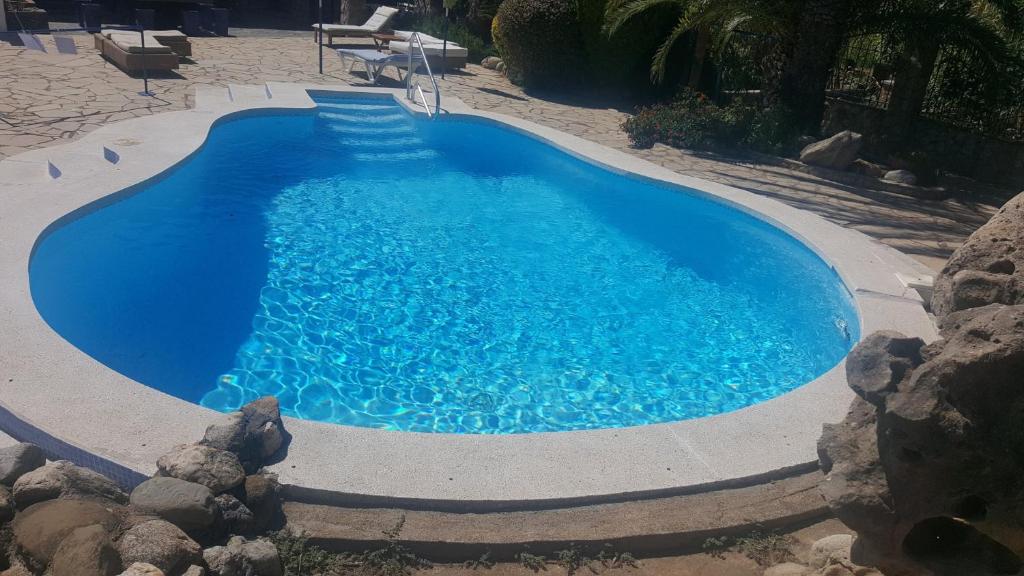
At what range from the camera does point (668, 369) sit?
7039mm

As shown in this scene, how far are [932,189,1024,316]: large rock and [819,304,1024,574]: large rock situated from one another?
2670mm

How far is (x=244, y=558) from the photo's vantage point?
11.5 ft

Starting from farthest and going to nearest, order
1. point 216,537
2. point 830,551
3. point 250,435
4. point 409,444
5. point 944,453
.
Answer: point 409,444 → point 250,435 → point 830,551 → point 216,537 → point 944,453

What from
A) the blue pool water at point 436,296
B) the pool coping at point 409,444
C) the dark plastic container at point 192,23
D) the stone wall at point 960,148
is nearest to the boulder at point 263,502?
the pool coping at point 409,444

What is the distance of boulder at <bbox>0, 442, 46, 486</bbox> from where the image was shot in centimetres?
367

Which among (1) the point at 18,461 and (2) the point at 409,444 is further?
(2) the point at 409,444

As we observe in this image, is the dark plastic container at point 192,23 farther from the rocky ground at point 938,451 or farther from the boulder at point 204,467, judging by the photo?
the rocky ground at point 938,451

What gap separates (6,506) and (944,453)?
12.2ft

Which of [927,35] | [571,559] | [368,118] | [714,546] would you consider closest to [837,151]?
[927,35]

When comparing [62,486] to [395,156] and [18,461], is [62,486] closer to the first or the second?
[18,461]

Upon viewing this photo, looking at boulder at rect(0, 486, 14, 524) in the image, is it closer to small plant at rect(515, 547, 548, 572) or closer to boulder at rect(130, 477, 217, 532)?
boulder at rect(130, 477, 217, 532)

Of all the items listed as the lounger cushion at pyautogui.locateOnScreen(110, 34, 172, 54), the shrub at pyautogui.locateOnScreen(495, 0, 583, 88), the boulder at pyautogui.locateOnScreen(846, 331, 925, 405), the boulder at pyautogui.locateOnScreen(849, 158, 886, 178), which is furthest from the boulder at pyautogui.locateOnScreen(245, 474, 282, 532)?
the shrub at pyautogui.locateOnScreen(495, 0, 583, 88)

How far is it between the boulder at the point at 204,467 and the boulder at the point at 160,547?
1.27 ft

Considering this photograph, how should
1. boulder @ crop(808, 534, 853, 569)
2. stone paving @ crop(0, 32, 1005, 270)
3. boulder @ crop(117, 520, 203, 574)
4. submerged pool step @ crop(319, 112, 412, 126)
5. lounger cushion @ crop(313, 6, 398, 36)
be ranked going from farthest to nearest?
lounger cushion @ crop(313, 6, 398, 36), submerged pool step @ crop(319, 112, 412, 126), stone paving @ crop(0, 32, 1005, 270), boulder @ crop(808, 534, 853, 569), boulder @ crop(117, 520, 203, 574)
